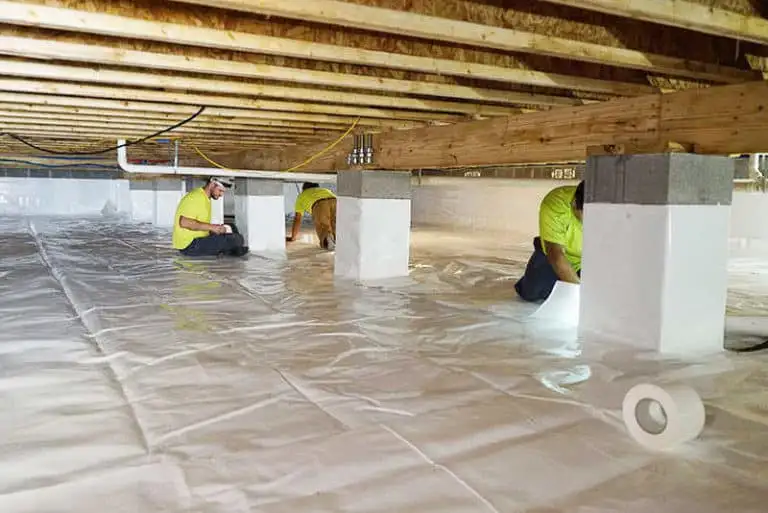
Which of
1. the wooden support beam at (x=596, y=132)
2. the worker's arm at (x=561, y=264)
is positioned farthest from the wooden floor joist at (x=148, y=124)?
the worker's arm at (x=561, y=264)

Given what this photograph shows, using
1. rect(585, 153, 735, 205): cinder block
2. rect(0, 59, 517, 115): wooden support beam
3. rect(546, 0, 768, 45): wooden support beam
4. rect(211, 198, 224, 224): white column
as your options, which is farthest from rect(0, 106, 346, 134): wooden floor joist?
rect(211, 198, 224, 224): white column

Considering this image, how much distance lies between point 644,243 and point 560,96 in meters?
0.90

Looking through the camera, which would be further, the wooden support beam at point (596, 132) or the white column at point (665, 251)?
the white column at point (665, 251)

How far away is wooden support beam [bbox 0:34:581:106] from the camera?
2.28 metres

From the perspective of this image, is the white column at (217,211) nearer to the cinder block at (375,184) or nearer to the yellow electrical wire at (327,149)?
the yellow electrical wire at (327,149)

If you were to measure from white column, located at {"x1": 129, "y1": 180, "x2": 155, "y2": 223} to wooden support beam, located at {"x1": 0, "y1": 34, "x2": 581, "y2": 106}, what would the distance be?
9.56 metres

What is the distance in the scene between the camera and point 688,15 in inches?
70.5

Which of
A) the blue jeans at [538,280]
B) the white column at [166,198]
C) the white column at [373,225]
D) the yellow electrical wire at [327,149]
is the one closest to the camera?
the blue jeans at [538,280]

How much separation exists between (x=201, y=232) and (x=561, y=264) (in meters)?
3.76

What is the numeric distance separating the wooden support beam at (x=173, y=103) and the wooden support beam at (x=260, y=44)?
96cm

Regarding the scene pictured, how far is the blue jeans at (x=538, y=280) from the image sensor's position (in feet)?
12.0

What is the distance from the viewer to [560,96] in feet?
10.3

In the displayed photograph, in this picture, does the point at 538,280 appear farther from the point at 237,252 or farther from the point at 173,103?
the point at 237,252

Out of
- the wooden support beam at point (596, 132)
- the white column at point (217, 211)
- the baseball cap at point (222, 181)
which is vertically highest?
the wooden support beam at point (596, 132)
